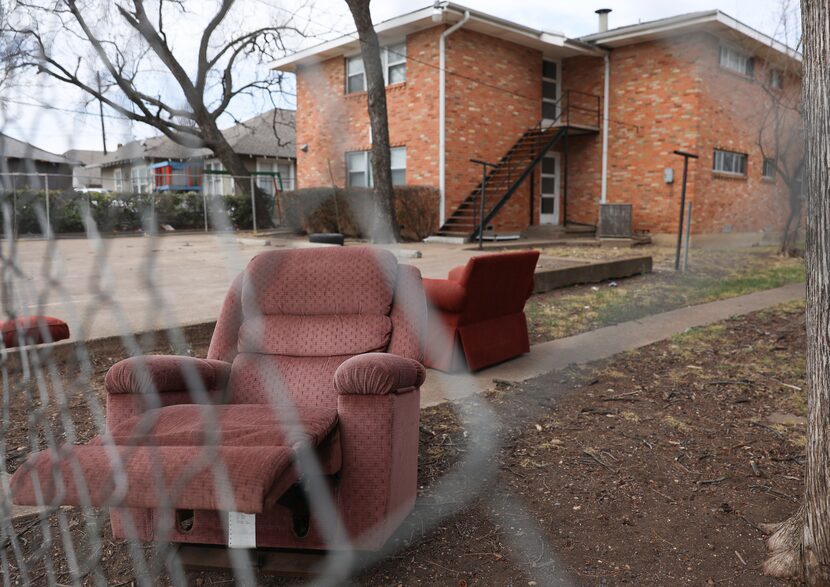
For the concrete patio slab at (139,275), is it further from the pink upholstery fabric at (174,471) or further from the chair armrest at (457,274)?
the chair armrest at (457,274)

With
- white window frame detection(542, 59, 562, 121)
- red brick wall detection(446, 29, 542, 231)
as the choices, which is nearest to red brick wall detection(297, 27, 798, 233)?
red brick wall detection(446, 29, 542, 231)

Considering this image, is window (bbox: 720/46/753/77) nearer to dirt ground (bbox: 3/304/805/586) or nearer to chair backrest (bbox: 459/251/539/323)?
chair backrest (bbox: 459/251/539/323)

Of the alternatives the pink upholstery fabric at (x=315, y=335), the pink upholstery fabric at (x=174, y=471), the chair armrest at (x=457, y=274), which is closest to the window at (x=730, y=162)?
the chair armrest at (x=457, y=274)

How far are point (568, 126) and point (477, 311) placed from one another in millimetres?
10321

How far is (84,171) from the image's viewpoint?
883mm

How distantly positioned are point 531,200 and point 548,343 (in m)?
9.57

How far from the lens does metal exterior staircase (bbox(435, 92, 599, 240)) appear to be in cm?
1237

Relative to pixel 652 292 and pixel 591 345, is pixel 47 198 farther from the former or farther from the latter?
pixel 652 292

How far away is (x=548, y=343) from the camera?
4.73 metres

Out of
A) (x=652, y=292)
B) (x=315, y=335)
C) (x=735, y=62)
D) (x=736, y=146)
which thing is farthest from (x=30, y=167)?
(x=736, y=146)

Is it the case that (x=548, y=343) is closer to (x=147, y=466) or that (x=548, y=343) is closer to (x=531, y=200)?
(x=147, y=466)

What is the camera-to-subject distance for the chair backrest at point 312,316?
2.44 meters

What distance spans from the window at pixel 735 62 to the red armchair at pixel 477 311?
6744 millimetres

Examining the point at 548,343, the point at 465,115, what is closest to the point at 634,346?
the point at 548,343
